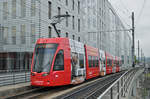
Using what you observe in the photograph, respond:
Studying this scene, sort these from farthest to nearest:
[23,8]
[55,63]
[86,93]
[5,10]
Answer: [23,8], [5,10], [55,63], [86,93]

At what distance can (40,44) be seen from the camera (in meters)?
13.4

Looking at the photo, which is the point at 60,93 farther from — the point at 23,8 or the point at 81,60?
the point at 23,8

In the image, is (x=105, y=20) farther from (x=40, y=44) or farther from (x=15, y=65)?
(x=40, y=44)

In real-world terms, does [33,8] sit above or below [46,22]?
above

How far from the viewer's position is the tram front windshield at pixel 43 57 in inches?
488

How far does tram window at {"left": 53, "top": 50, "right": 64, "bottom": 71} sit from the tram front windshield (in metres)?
0.34

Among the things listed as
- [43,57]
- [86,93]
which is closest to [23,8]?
[43,57]

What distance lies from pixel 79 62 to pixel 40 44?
3.67m

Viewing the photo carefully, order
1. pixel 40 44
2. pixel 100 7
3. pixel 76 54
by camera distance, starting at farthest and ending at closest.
Answer: 1. pixel 100 7
2. pixel 76 54
3. pixel 40 44

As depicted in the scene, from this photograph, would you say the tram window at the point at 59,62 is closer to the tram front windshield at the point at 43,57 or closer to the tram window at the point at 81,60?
the tram front windshield at the point at 43,57

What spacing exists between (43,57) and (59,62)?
102cm

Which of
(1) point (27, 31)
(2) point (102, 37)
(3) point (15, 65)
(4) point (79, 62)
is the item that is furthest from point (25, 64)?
(2) point (102, 37)

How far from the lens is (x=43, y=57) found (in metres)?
12.7

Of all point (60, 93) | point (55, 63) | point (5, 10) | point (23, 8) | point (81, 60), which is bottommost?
point (60, 93)
